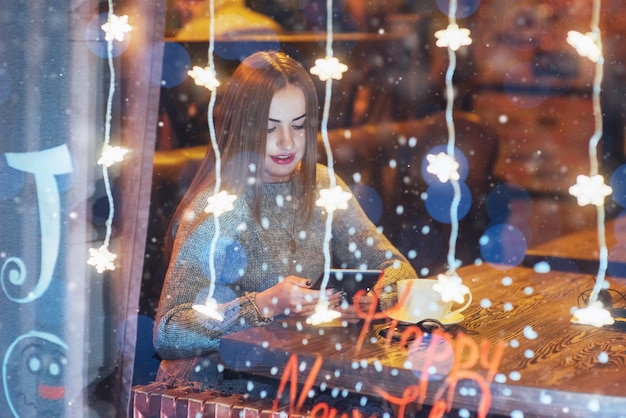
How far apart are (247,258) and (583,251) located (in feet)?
9.60

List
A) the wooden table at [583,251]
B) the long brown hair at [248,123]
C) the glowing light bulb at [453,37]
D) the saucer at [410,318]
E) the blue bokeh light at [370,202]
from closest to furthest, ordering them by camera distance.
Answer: the glowing light bulb at [453,37]
the saucer at [410,318]
the long brown hair at [248,123]
the wooden table at [583,251]
the blue bokeh light at [370,202]

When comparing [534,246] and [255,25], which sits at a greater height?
[255,25]

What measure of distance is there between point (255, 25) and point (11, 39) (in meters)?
1.51

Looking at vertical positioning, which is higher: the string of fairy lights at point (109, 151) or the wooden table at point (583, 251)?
the string of fairy lights at point (109, 151)

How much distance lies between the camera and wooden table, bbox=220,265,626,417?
4.65 feet

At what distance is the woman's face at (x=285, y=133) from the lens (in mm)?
2318

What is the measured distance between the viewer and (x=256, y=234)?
93.0 inches

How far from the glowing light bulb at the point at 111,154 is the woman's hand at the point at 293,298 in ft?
1.73

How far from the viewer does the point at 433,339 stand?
1.70 metres

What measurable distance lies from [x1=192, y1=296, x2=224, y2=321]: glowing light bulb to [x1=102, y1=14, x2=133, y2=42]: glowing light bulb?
2.38ft

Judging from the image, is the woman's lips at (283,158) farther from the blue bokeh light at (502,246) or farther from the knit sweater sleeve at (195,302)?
the blue bokeh light at (502,246)

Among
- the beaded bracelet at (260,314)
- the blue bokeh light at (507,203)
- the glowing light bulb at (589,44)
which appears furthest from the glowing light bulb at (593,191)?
the blue bokeh light at (507,203)

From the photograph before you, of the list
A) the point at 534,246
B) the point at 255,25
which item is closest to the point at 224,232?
the point at 255,25

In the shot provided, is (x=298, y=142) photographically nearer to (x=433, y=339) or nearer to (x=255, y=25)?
A: (x=433, y=339)
